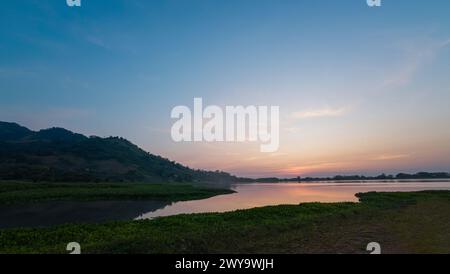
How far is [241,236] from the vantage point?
2062cm

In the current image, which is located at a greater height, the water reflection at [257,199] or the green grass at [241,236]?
the green grass at [241,236]

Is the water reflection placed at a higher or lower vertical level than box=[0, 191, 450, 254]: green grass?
lower

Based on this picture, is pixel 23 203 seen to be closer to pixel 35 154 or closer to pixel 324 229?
pixel 324 229

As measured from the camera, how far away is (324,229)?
24125mm

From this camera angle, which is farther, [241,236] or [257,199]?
[257,199]

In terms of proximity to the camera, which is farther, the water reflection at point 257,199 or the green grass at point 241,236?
the water reflection at point 257,199

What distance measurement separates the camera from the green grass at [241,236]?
17.3 meters

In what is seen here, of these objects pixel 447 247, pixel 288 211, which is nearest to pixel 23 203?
pixel 288 211

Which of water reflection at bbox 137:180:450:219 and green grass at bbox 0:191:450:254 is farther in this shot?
water reflection at bbox 137:180:450:219

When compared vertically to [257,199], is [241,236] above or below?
above

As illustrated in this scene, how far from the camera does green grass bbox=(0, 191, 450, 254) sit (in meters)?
17.3
